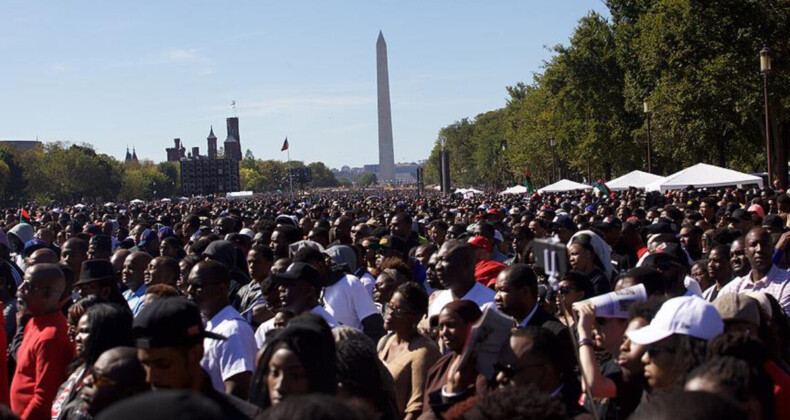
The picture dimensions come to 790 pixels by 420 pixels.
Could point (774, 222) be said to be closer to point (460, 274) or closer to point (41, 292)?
point (460, 274)

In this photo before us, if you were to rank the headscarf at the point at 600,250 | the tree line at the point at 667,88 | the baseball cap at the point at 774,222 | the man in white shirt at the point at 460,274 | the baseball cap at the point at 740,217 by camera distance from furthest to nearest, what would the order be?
the tree line at the point at 667,88
the baseball cap at the point at 740,217
the baseball cap at the point at 774,222
the headscarf at the point at 600,250
the man in white shirt at the point at 460,274

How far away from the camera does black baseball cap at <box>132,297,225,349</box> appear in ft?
13.7

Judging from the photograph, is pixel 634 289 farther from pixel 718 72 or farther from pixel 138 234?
pixel 718 72

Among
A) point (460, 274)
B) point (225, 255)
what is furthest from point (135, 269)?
point (460, 274)

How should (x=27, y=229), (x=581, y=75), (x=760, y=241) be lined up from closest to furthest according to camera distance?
1. (x=760, y=241)
2. (x=27, y=229)
3. (x=581, y=75)

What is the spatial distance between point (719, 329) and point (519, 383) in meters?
0.86

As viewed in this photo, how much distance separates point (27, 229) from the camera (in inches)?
633

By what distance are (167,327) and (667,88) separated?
3440cm

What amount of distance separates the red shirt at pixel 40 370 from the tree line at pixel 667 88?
30107 millimetres

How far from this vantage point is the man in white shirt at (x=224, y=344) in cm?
527

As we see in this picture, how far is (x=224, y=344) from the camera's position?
5434 millimetres

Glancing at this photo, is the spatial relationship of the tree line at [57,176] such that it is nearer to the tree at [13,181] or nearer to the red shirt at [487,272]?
the tree at [13,181]

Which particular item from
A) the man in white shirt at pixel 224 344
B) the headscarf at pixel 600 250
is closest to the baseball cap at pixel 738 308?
the man in white shirt at pixel 224 344

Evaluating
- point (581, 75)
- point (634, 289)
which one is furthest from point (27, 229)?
point (581, 75)
